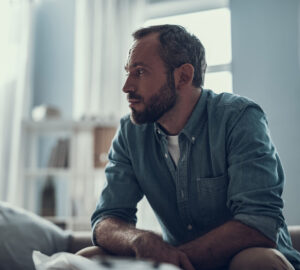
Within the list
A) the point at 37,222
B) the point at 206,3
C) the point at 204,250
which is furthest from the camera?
the point at 206,3

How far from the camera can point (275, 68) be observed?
3115 mm

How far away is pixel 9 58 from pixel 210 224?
9.06ft

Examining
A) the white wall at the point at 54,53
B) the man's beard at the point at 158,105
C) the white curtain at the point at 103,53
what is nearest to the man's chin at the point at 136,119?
the man's beard at the point at 158,105

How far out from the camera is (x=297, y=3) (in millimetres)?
3105

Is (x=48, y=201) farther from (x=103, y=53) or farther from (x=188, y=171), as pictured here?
(x=188, y=171)

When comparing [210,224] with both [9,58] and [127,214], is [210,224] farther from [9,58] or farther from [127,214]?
[9,58]

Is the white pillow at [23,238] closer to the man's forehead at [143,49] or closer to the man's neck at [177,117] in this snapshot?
the man's neck at [177,117]

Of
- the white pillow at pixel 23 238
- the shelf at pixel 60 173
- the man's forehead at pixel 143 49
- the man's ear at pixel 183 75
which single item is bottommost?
the shelf at pixel 60 173

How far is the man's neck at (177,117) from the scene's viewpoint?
1438 millimetres

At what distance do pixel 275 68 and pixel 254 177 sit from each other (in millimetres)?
2164

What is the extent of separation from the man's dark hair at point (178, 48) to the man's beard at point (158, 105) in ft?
0.20

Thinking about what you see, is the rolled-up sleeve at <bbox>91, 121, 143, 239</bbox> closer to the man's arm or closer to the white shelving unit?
the man's arm

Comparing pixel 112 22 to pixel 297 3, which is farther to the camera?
pixel 112 22

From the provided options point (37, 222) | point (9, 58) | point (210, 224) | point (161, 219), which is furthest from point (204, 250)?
point (9, 58)
